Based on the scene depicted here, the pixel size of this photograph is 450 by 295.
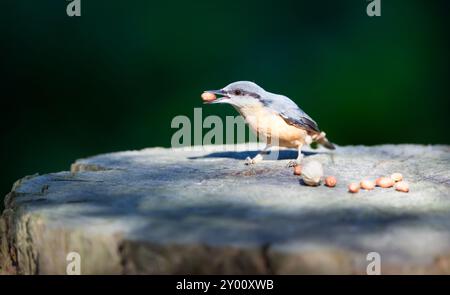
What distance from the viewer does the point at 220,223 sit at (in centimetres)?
216

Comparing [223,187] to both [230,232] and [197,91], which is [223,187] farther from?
[197,91]

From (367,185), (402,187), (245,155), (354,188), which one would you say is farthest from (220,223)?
(245,155)

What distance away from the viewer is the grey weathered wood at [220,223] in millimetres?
1933

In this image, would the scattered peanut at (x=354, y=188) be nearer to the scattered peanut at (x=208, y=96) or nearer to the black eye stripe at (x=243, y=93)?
the black eye stripe at (x=243, y=93)

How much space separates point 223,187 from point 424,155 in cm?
180

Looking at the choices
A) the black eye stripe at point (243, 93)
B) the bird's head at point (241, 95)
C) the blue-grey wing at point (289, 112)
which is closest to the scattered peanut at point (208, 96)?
the bird's head at point (241, 95)

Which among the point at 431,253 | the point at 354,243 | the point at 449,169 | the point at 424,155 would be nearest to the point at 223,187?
the point at 354,243

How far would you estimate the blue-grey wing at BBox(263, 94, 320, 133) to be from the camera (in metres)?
3.59

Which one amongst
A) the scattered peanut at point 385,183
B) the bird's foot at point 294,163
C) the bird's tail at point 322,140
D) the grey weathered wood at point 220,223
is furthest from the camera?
the bird's tail at point 322,140

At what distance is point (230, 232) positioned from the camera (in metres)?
2.05

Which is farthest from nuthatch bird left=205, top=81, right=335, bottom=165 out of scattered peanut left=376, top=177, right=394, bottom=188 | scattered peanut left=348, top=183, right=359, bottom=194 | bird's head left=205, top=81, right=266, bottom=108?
scattered peanut left=348, top=183, right=359, bottom=194

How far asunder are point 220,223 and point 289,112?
160 cm

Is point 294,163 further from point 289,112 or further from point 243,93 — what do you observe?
point 243,93

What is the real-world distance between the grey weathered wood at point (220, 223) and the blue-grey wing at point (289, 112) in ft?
1.38
